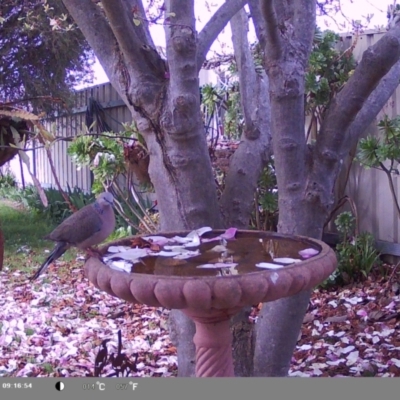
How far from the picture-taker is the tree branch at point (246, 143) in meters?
2.16

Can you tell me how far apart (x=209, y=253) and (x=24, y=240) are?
444 centimetres

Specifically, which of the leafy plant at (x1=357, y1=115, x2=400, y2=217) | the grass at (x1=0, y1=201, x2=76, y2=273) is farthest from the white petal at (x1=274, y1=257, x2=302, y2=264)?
the grass at (x1=0, y1=201, x2=76, y2=273)

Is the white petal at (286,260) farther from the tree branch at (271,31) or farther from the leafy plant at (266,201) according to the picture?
the leafy plant at (266,201)

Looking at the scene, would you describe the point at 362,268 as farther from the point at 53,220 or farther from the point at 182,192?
the point at 53,220

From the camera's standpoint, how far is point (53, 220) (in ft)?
21.4

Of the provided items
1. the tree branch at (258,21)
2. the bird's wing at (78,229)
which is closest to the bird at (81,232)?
the bird's wing at (78,229)

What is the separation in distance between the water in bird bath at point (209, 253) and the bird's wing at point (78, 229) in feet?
0.28

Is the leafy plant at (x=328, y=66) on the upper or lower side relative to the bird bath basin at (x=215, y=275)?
upper

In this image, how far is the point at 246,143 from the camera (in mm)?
2316

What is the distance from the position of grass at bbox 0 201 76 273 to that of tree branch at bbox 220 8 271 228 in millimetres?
2714

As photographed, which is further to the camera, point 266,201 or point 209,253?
point 266,201

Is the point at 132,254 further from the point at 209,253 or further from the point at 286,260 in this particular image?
the point at 286,260

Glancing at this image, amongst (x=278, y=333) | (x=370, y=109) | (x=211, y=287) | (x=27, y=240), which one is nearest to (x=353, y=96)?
(x=370, y=109)

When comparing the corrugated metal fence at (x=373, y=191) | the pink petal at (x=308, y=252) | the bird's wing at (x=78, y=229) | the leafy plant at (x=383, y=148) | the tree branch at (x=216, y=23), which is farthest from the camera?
the corrugated metal fence at (x=373, y=191)
